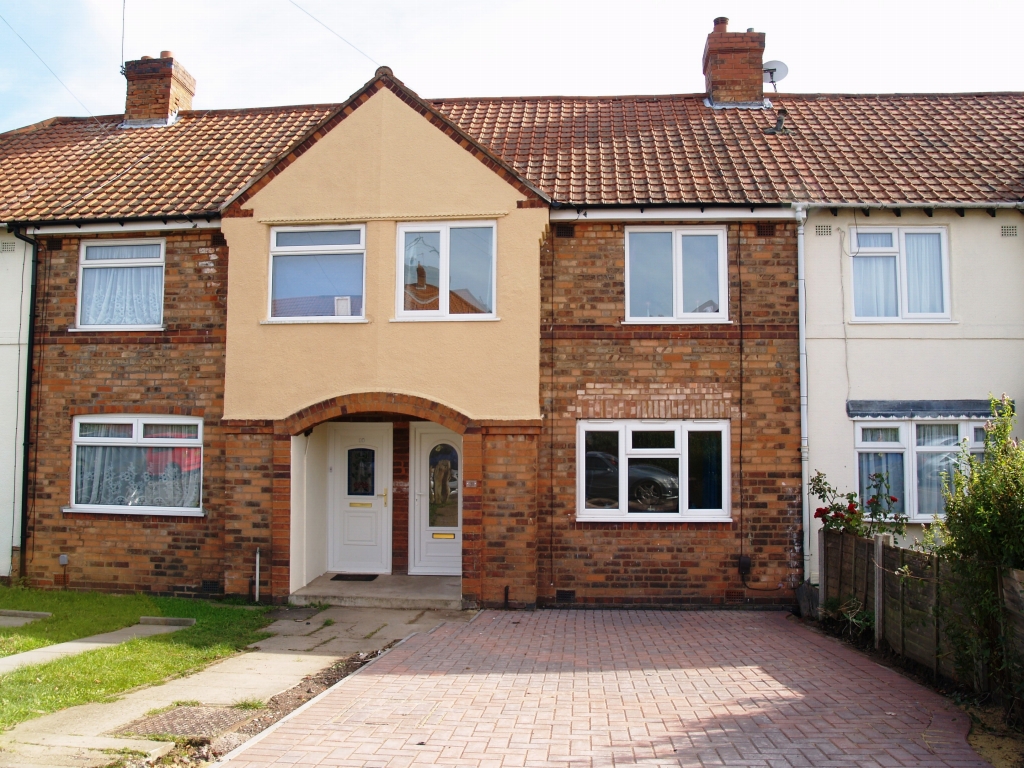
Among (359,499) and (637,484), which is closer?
(637,484)

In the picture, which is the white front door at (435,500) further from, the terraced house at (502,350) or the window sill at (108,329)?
the window sill at (108,329)

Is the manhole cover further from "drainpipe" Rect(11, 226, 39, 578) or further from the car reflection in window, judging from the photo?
"drainpipe" Rect(11, 226, 39, 578)

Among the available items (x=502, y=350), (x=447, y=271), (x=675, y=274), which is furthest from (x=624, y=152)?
(x=502, y=350)

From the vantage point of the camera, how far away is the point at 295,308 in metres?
10.7

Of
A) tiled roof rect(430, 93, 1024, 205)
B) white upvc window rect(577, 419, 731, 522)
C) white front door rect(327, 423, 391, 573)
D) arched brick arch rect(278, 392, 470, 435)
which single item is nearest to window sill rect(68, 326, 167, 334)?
arched brick arch rect(278, 392, 470, 435)

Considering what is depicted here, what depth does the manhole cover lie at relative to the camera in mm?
5555

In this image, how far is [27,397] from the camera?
1134 cm

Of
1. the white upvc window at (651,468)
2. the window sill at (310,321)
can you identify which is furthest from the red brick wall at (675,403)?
the window sill at (310,321)

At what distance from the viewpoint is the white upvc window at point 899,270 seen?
35.1 feet

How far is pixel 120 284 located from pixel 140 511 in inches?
134

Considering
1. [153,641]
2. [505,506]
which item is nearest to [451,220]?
[505,506]

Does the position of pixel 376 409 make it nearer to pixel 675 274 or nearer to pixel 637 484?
pixel 637 484

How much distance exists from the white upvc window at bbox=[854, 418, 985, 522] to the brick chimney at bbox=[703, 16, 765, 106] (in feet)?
21.1

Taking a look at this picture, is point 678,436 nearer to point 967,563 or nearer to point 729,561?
point 729,561
